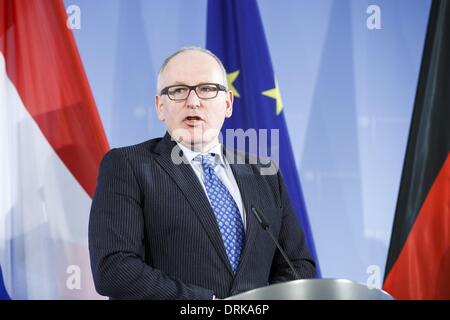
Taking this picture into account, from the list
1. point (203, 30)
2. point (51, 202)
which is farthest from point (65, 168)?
point (203, 30)

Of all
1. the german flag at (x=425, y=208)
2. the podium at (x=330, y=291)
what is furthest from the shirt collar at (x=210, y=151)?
the german flag at (x=425, y=208)

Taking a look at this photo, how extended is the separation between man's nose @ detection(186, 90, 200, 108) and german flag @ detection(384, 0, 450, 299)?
169 centimetres

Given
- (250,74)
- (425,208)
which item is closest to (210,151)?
(250,74)

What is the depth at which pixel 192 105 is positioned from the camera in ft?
6.40

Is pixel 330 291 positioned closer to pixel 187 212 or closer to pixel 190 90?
pixel 187 212

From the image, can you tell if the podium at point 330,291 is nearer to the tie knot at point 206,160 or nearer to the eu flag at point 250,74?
the tie knot at point 206,160

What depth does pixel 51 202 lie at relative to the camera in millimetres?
2943

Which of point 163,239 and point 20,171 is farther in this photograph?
point 20,171

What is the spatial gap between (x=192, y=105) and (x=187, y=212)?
364mm

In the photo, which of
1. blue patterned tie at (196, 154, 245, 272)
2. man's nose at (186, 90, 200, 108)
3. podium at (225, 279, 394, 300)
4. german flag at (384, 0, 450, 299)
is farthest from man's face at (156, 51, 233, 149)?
german flag at (384, 0, 450, 299)

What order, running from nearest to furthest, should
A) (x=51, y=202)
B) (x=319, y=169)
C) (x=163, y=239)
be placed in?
(x=163, y=239)
(x=51, y=202)
(x=319, y=169)
